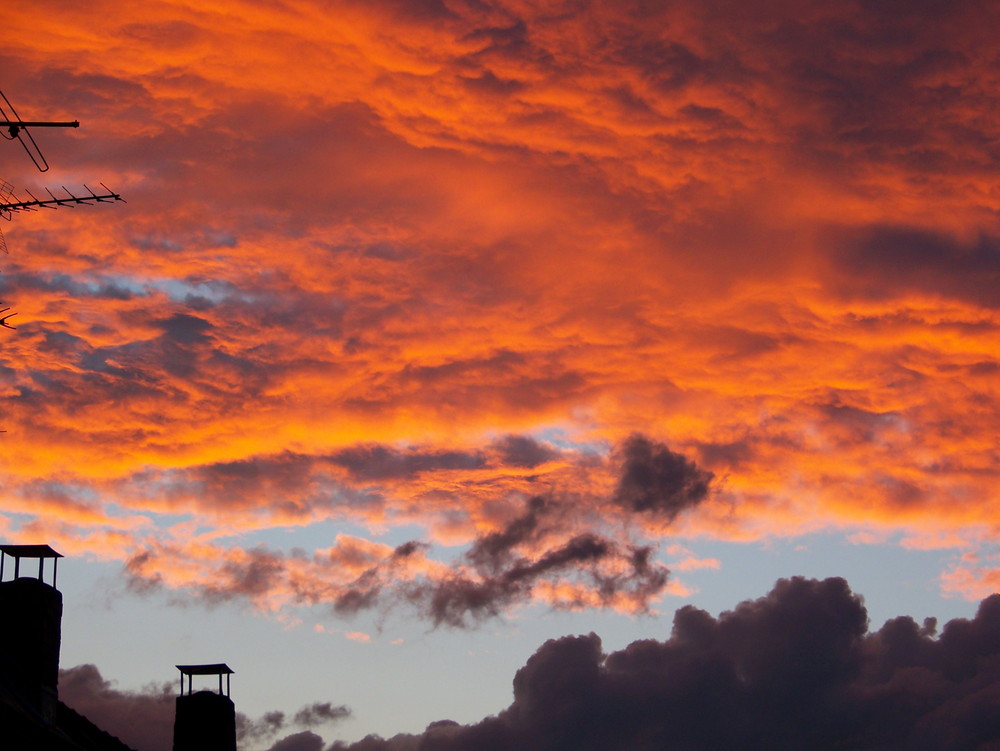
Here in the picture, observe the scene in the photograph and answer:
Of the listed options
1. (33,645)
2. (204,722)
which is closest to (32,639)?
(33,645)

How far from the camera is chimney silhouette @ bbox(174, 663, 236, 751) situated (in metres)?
50.1

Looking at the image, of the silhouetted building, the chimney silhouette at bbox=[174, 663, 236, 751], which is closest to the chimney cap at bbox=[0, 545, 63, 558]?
the silhouetted building

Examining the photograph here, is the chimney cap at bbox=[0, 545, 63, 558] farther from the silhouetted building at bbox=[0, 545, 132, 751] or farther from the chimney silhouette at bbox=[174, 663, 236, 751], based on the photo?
the chimney silhouette at bbox=[174, 663, 236, 751]

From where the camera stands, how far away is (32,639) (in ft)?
135

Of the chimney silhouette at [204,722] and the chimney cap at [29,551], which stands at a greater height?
the chimney cap at [29,551]

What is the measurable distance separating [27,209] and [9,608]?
15.9m

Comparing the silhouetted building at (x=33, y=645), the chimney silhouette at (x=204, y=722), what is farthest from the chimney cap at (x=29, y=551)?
the chimney silhouette at (x=204, y=722)

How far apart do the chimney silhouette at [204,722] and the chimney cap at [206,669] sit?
7.87ft

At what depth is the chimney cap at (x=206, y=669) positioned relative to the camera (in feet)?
178

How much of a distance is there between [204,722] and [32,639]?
11464 millimetres

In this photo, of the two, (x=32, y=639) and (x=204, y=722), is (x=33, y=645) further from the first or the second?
(x=204, y=722)

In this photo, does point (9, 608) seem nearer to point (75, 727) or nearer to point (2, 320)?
point (75, 727)

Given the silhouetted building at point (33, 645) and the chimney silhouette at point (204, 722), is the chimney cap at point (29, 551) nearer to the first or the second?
the silhouetted building at point (33, 645)

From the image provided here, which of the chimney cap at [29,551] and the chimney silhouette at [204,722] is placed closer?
the chimney cap at [29,551]
